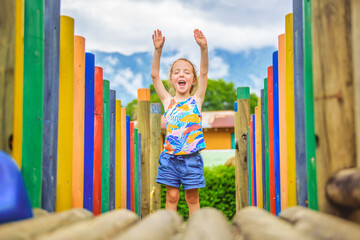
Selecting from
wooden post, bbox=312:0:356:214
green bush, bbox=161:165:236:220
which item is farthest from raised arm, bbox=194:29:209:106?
green bush, bbox=161:165:236:220

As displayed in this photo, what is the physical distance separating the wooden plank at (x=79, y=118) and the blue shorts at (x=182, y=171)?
1.10 meters

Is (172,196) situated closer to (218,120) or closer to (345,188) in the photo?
(345,188)

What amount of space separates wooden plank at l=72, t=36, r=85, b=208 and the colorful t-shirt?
111 cm

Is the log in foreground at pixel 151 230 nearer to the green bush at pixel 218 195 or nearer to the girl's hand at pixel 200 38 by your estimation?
the girl's hand at pixel 200 38

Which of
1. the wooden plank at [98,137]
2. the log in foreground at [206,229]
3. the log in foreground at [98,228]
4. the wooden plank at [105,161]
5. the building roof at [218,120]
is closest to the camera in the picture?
the log in foreground at [98,228]

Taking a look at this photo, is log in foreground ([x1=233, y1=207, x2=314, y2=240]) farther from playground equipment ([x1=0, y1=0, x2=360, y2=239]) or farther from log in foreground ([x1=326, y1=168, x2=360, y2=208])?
log in foreground ([x1=326, y1=168, x2=360, y2=208])

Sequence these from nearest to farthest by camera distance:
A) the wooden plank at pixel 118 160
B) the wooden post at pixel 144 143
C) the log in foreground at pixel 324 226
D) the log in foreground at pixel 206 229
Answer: the log in foreground at pixel 324 226
the log in foreground at pixel 206 229
the wooden plank at pixel 118 160
the wooden post at pixel 144 143

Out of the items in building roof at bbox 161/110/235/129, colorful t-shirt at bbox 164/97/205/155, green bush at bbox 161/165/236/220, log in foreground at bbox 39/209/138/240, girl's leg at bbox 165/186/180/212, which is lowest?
green bush at bbox 161/165/236/220

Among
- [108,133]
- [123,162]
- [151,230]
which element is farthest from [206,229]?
[123,162]

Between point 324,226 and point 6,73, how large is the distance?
164 centimetres

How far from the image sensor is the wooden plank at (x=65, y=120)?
2736mm

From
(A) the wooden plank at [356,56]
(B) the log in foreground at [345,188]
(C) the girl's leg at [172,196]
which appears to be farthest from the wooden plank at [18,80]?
(C) the girl's leg at [172,196]

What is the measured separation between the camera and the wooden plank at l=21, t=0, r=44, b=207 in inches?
→ 90.4

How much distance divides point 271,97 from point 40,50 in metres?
2.24
